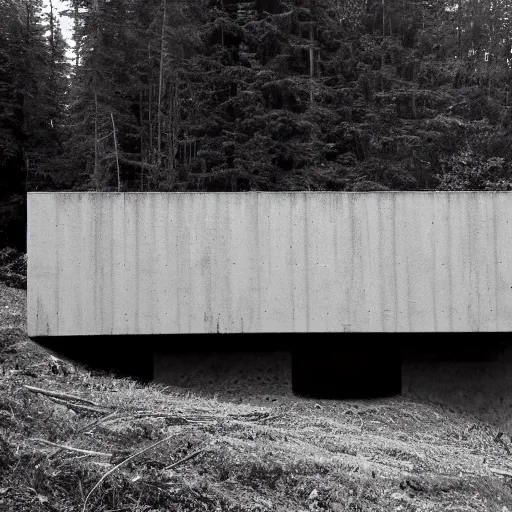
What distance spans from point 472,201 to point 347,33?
47.9ft

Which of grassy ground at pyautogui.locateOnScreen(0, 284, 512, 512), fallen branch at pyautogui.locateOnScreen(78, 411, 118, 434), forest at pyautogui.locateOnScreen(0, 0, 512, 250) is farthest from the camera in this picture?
forest at pyautogui.locateOnScreen(0, 0, 512, 250)

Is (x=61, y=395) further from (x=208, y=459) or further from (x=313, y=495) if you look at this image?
(x=313, y=495)

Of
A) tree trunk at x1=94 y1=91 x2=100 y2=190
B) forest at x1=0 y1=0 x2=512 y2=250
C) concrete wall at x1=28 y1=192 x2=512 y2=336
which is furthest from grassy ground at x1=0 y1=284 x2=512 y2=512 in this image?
forest at x1=0 y1=0 x2=512 y2=250

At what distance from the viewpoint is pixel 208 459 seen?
498cm

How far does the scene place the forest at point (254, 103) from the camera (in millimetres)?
19109

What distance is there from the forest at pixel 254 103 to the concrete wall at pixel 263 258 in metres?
10.3

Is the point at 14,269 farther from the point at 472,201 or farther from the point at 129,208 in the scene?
the point at 472,201

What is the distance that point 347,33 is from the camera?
21.5 m

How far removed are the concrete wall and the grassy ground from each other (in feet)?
3.91

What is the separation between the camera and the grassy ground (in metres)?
4.38

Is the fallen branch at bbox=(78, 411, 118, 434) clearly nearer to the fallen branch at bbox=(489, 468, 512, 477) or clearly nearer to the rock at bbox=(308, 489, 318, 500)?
the rock at bbox=(308, 489, 318, 500)

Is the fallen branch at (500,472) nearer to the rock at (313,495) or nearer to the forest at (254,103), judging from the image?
the rock at (313,495)

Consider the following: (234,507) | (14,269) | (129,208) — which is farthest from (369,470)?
(14,269)

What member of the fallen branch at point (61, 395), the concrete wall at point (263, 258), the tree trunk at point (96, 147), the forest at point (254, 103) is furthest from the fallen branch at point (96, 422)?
the tree trunk at point (96, 147)
